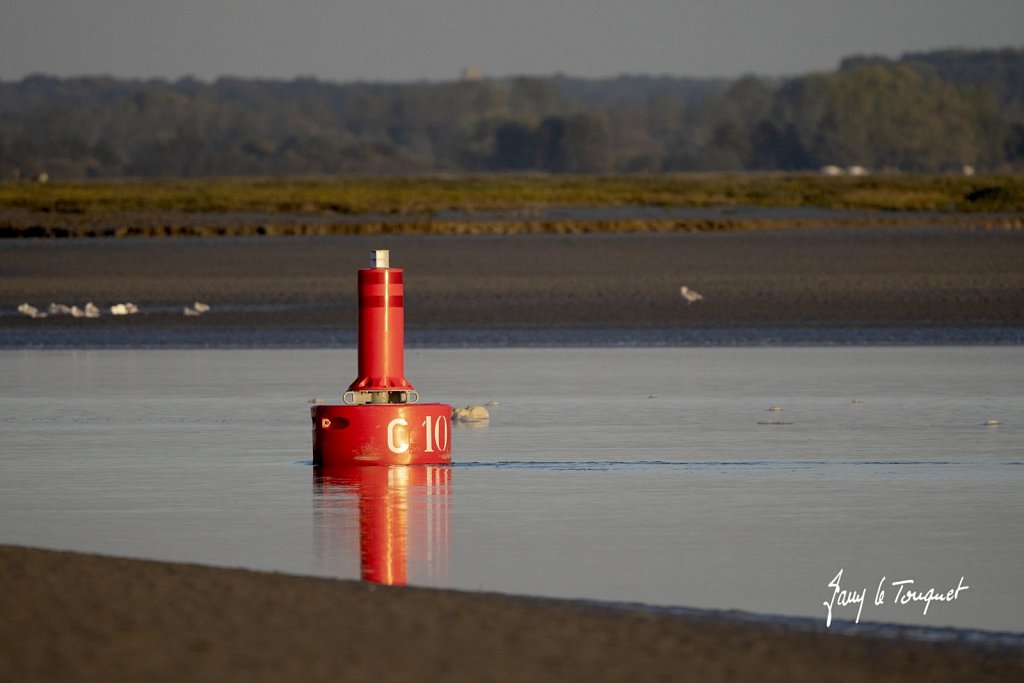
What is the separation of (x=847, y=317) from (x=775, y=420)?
12.3 m

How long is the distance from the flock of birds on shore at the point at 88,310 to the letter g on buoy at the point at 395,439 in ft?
53.0

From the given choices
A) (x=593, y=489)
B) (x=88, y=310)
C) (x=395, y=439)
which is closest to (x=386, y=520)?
(x=593, y=489)

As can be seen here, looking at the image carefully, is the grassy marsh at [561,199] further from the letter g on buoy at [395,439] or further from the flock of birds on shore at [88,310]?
the letter g on buoy at [395,439]

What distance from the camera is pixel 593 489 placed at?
988cm

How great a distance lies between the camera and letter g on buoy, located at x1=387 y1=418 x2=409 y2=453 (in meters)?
11.0

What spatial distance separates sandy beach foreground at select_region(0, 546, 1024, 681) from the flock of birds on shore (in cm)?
2016

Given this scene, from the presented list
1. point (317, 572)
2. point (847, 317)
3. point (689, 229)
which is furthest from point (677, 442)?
point (689, 229)

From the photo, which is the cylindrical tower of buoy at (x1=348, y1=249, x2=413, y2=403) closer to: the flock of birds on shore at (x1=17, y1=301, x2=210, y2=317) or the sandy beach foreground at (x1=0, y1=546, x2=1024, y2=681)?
the sandy beach foreground at (x1=0, y1=546, x2=1024, y2=681)

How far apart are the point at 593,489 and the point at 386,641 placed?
3.92 m

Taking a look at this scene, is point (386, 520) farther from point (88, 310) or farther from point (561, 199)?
point (561, 199)

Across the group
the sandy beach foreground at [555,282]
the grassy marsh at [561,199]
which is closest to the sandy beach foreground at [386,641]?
the sandy beach foreground at [555,282]
